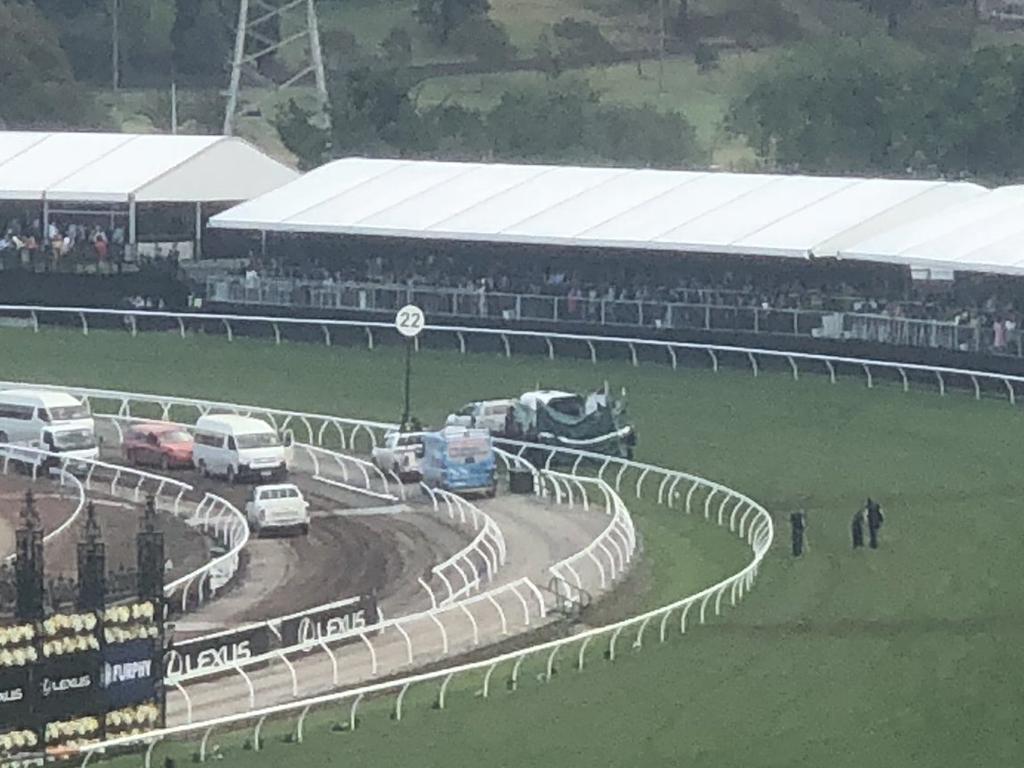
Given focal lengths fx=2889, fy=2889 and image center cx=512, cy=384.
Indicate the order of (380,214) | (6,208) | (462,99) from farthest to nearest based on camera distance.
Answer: (462,99), (6,208), (380,214)

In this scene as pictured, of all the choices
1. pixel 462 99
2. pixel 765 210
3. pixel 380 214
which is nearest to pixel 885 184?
pixel 765 210

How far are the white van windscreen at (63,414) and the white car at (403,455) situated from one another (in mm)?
3898

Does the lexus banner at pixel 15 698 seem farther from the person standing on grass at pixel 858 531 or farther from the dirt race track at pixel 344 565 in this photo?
the person standing on grass at pixel 858 531

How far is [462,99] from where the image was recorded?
251 ft

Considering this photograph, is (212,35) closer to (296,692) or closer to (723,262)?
(723,262)

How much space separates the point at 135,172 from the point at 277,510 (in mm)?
21112

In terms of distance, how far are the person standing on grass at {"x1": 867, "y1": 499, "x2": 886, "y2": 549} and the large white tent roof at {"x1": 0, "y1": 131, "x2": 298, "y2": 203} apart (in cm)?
2276

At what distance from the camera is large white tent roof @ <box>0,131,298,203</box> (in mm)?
47875

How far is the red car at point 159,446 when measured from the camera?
108 ft

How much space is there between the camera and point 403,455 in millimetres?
31938

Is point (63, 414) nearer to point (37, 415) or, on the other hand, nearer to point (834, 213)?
point (37, 415)

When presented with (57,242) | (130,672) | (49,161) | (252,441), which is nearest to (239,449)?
(252,441)

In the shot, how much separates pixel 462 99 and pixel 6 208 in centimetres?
2792

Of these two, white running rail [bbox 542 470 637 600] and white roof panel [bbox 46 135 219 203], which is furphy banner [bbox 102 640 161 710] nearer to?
white running rail [bbox 542 470 637 600]
